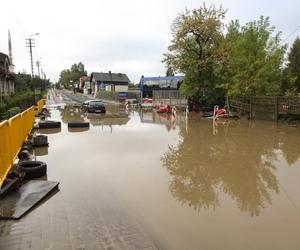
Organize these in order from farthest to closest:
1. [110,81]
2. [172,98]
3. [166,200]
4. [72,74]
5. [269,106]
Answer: [72,74], [110,81], [172,98], [269,106], [166,200]

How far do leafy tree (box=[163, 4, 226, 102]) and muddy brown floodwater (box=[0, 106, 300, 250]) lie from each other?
74.7ft

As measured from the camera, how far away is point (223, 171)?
10.2m

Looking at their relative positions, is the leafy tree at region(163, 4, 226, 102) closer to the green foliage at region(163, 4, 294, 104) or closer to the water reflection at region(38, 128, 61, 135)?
the green foliage at region(163, 4, 294, 104)

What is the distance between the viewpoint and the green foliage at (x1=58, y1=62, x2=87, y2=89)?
558ft

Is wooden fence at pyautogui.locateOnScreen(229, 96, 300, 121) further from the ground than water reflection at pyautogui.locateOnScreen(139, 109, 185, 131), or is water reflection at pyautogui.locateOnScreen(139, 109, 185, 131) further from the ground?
wooden fence at pyautogui.locateOnScreen(229, 96, 300, 121)

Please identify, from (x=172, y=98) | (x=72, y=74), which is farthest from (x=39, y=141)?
(x=72, y=74)

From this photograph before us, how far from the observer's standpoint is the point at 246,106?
2892 cm

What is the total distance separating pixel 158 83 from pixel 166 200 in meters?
62.2

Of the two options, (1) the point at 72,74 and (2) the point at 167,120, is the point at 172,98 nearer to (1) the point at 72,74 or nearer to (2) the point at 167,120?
(2) the point at 167,120

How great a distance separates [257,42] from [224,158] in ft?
59.6

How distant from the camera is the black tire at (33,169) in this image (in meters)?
9.20

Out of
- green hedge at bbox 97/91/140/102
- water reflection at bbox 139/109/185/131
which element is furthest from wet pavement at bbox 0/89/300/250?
green hedge at bbox 97/91/140/102

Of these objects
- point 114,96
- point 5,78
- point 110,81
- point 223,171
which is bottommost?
point 223,171

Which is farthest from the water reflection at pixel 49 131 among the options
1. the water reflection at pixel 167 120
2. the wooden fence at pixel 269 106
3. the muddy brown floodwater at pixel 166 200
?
the wooden fence at pixel 269 106
